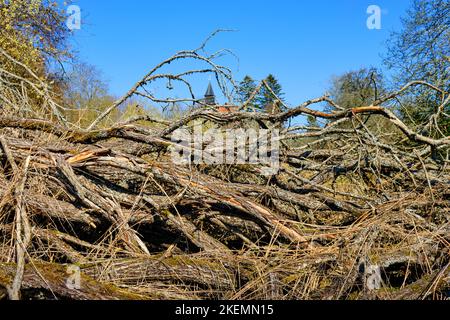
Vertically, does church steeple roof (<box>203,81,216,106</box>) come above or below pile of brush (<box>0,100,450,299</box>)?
above

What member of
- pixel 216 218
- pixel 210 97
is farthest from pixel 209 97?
pixel 216 218

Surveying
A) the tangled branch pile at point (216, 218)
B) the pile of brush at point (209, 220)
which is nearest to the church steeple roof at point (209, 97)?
the tangled branch pile at point (216, 218)

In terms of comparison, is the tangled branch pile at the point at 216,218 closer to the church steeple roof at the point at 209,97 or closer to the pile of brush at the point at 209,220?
the pile of brush at the point at 209,220

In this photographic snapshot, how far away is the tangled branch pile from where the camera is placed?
203 cm

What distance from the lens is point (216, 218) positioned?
8.92 feet

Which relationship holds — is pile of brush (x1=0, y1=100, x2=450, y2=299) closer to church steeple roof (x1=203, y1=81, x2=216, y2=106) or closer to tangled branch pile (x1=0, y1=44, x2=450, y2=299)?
tangled branch pile (x1=0, y1=44, x2=450, y2=299)

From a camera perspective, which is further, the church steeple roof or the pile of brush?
the church steeple roof

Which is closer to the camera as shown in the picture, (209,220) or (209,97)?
(209,220)

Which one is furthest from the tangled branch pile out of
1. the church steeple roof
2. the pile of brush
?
the church steeple roof

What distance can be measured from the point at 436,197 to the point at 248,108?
5.38ft

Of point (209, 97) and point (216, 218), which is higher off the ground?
point (209, 97)

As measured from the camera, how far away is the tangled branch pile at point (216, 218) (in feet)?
6.64

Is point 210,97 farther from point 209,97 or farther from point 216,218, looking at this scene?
point 216,218
